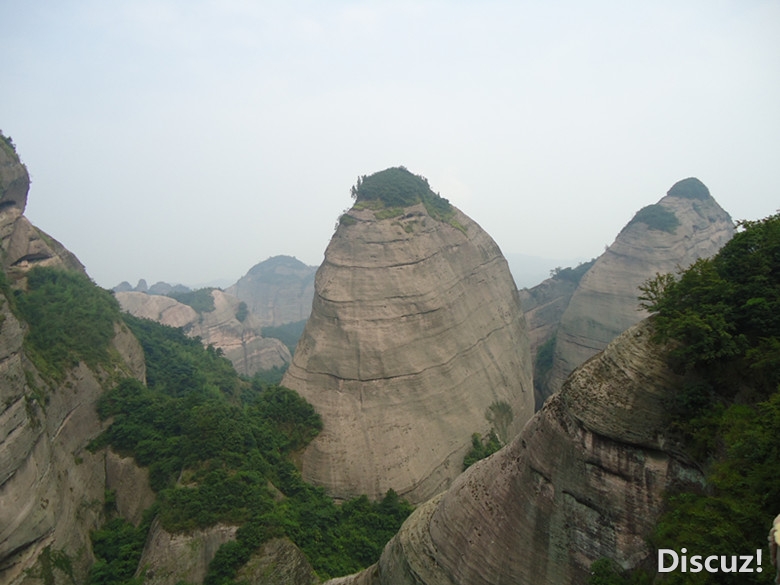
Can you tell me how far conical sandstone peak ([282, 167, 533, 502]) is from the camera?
24.4 metres

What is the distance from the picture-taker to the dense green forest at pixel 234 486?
17.0 meters

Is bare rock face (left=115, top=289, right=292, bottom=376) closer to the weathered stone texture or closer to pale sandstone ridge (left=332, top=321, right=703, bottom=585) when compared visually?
the weathered stone texture

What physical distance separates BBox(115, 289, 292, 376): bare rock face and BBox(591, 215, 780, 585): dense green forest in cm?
5444

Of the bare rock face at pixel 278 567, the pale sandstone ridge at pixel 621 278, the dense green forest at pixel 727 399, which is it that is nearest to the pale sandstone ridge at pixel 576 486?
the dense green forest at pixel 727 399

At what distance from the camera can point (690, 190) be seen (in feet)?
146

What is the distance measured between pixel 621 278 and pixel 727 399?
33.8 metres

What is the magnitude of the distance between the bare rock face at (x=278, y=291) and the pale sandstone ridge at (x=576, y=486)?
10034cm

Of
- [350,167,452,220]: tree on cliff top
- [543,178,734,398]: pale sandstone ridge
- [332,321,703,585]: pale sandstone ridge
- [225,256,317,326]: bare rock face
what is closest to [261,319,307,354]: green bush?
[225,256,317,326]: bare rock face

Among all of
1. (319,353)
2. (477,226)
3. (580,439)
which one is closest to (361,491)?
(319,353)

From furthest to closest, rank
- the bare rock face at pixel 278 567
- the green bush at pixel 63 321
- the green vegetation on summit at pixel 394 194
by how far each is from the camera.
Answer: the green vegetation on summit at pixel 394 194, the green bush at pixel 63 321, the bare rock face at pixel 278 567

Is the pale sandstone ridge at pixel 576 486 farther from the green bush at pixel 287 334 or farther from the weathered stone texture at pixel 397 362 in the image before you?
the green bush at pixel 287 334

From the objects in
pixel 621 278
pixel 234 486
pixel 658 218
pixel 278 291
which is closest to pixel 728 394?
pixel 234 486

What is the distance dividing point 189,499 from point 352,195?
22.0 m

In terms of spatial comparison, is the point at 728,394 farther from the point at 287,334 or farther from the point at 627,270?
the point at 287,334
